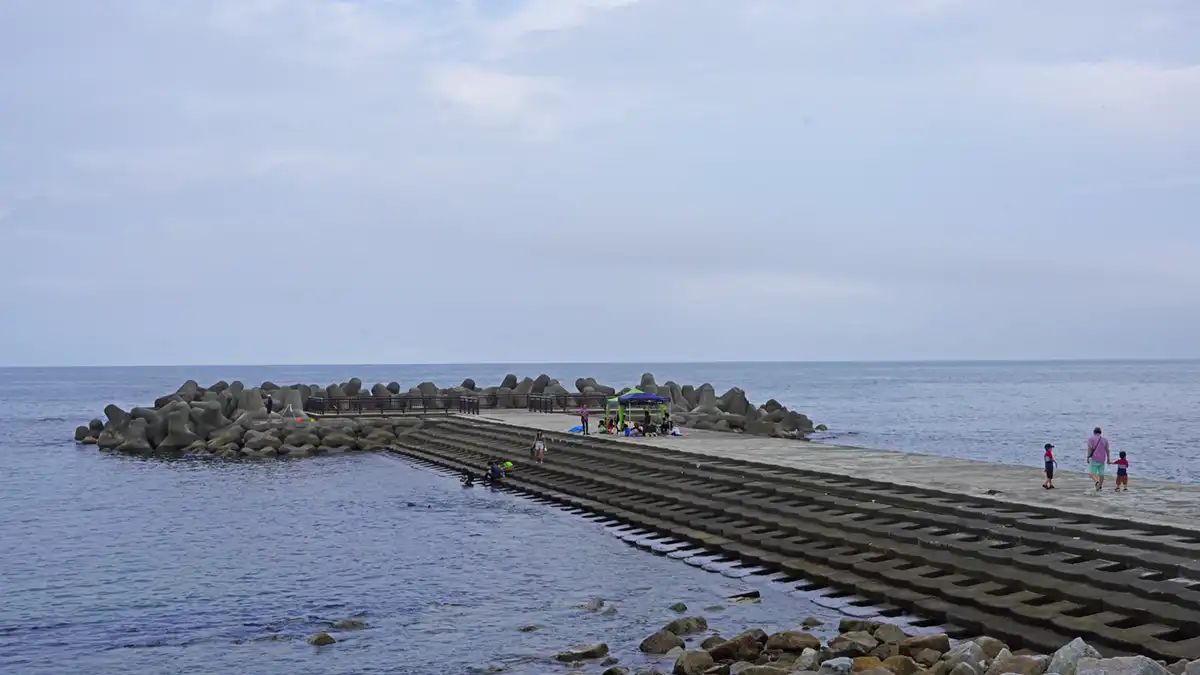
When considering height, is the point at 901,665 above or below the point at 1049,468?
below

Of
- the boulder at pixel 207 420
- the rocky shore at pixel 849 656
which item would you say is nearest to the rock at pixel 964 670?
the rocky shore at pixel 849 656

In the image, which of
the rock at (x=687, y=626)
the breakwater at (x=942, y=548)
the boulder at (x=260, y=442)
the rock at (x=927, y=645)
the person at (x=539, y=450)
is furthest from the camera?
the boulder at (x=260, y=442)

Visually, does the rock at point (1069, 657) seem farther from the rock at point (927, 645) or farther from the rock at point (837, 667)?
the rock at point (837, 667)

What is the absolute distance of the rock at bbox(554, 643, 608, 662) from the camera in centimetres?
1444

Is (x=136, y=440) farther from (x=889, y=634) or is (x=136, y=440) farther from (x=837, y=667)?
(x=837, y=667)

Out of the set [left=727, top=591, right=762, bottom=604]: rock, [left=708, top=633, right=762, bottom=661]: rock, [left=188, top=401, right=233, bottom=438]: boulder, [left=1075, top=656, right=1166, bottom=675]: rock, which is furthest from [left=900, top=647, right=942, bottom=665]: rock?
[left=188, top=401, right=233, bottom=438]: boulder

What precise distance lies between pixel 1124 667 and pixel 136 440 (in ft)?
165

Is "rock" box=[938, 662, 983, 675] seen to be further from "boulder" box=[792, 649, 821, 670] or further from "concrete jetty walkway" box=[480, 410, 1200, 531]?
"concrete jetty walkway" box=[480, 410, 1200, 531]

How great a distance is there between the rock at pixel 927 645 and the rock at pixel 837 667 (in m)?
0.98

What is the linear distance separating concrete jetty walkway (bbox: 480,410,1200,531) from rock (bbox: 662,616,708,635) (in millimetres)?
5821

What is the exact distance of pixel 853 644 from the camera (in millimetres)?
12867

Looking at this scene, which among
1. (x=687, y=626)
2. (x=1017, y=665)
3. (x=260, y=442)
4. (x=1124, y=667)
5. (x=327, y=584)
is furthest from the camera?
(x=260, y=442)

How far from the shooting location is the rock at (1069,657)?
10.5 meters

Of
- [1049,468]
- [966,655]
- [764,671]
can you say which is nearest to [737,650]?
[764,671]
